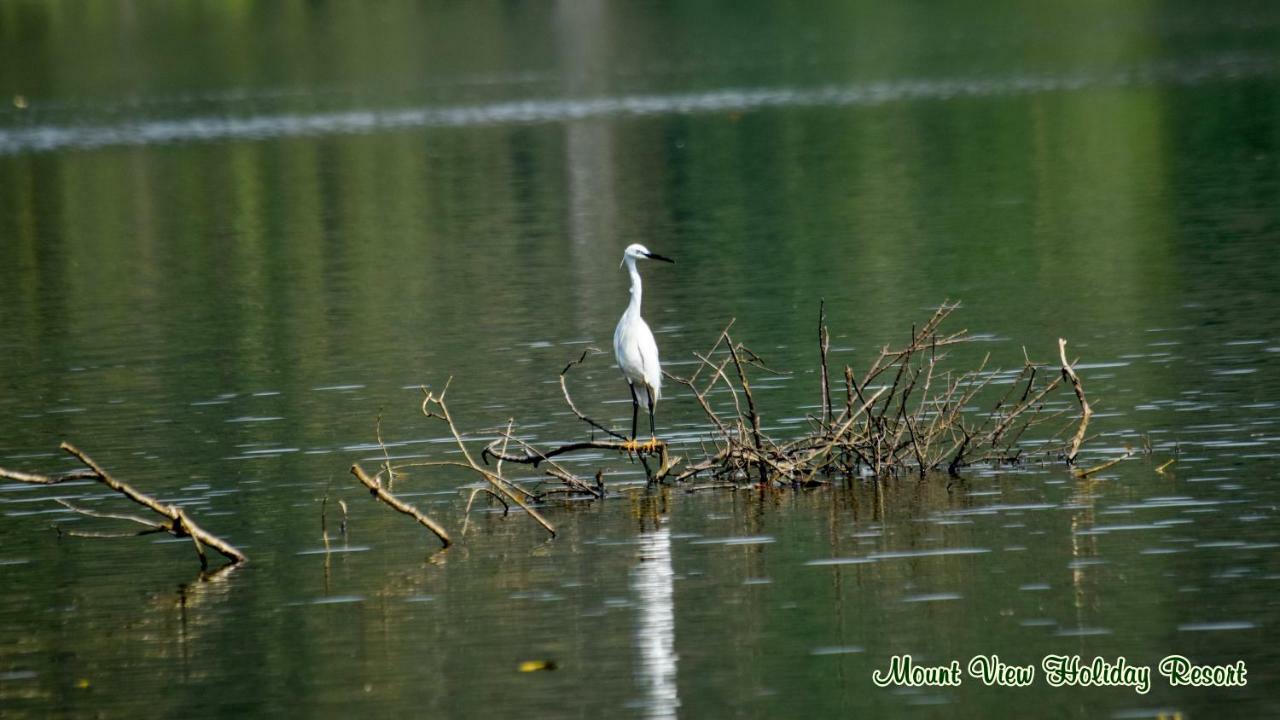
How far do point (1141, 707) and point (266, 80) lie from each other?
90173 mm

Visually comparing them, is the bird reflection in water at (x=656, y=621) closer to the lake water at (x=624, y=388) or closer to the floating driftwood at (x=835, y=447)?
the lake water at (x=624, y=388)

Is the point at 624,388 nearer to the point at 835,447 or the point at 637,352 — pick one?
the point at 637,352

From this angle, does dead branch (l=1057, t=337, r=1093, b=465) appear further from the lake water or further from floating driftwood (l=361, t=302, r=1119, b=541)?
the lake water

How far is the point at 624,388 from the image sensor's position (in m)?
26.5

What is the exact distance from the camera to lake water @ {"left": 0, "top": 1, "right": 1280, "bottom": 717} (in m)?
14.9

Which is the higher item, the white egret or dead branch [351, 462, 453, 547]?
the white egret

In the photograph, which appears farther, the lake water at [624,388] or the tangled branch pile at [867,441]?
the tangled branch pile at [867,441]

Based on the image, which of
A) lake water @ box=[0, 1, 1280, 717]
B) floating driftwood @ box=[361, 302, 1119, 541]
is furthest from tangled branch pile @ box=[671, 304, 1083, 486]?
lake water @ box=[0, 1, 1280, 717]

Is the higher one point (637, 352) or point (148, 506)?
point (637, 352)

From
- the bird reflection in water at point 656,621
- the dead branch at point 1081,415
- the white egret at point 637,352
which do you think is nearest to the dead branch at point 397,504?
the bird reflection in water at point 656,621

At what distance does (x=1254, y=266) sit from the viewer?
1275 inches

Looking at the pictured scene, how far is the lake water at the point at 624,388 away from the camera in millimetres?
14875

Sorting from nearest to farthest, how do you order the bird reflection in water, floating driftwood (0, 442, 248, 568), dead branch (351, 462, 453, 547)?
the bird reflection in water, floating driftwood (0, 442, 248, 568), dead branch (351, 462, 453, 547)

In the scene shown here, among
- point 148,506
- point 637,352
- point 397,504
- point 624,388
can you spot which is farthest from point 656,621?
point 624,388
